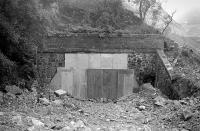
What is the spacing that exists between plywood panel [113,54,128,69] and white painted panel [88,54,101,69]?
2.41ft

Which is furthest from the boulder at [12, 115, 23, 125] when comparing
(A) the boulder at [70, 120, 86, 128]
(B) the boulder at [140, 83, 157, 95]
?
(B) the boulder at [140, 83, 157, 95]

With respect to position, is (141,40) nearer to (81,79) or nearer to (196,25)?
(81,79)

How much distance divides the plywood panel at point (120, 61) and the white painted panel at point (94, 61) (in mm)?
736

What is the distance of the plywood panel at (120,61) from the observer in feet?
45.3

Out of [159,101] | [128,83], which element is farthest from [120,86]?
[159,101]

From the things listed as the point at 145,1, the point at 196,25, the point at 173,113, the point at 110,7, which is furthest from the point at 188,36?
the point at 173,113

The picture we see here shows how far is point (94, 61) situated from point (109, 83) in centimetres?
122

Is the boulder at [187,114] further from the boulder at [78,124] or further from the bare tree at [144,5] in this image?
the bare tree at [144,5]

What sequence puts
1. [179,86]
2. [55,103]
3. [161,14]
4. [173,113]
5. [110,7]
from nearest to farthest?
[173,113] < [55,103] < [179,86] < [110,7] < [161,14]

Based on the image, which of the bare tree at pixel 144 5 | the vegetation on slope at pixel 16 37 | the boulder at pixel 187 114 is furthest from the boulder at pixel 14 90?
the bare tree at pixel 144 5

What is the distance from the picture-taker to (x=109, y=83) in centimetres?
1373

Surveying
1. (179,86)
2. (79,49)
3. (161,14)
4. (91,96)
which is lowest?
(91,96)

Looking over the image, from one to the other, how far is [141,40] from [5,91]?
6808 mm

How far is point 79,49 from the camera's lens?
45.3 ft
